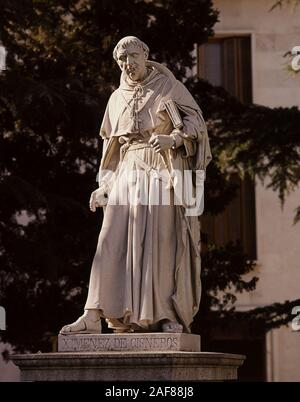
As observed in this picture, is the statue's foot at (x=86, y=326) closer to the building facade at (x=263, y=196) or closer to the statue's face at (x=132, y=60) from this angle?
the statue's face at (x=132, y=60)

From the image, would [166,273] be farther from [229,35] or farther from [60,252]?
[229,35]

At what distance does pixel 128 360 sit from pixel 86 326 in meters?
0.89

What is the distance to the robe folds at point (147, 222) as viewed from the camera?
1083cm

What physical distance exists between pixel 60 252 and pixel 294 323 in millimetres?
4138

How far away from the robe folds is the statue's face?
0.13 metres

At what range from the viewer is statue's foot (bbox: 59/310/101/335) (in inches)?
424

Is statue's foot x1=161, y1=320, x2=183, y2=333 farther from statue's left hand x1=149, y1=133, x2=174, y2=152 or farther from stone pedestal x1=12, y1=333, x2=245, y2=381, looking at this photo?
statue's left hand x1=149, y1=133, x2=174, y2=152

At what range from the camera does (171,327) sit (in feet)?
35.0

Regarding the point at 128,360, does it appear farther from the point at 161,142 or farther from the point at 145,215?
the point at 161,142

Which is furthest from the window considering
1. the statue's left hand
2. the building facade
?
the statue's left hand

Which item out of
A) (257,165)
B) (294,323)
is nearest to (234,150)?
(257,165)

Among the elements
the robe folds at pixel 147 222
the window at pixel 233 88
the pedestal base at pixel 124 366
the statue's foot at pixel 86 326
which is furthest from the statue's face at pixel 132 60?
the window at pixel 233 88
